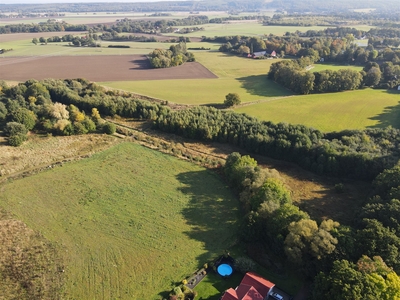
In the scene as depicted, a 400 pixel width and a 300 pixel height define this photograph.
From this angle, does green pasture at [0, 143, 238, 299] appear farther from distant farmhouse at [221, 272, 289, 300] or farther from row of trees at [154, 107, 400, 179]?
row of trees at [154, 107, 400, 179]

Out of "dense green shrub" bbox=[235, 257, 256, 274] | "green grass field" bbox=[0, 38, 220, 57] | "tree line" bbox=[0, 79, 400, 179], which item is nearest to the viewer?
"dense green shrub" bbox=[235, 257, 256, 274]

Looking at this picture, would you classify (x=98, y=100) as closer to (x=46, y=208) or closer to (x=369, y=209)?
(x=46, y=208)

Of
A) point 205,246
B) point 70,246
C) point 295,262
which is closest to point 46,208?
point 70,246

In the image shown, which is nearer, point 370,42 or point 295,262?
point 295,262

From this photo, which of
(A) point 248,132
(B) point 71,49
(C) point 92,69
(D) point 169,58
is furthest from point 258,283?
(B) point 71,49

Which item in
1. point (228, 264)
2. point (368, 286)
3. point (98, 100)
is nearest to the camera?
point (368, 286)

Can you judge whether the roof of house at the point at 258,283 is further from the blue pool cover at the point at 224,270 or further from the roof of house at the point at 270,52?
the roof of house at the point at 270,52

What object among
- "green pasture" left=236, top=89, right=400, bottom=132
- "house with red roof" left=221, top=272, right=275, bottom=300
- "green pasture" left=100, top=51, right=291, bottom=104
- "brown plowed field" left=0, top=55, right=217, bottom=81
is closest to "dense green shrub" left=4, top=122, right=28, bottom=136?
"green pasture" left=100, top=51, right=291, bottom=104

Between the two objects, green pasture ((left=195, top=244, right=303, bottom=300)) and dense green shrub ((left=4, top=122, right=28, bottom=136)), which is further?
dense green shrub ((left=4, top=122, right=28, bottom=136))

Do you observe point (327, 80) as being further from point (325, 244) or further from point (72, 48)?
point (72, 48)
